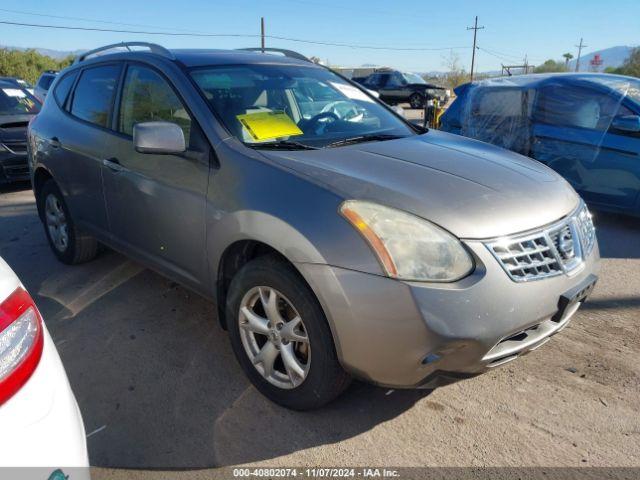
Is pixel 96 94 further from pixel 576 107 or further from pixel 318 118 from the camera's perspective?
Answer: pixel 576 107

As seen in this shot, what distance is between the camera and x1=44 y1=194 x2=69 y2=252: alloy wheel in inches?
168

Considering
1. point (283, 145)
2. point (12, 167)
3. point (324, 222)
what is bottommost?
point (12, 167)

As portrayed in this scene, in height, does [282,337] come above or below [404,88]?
below

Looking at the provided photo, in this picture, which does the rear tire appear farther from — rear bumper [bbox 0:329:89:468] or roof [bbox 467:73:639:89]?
roof [bbox 467:73:639:89]

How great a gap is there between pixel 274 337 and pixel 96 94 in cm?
245

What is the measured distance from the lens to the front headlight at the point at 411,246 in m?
1.94

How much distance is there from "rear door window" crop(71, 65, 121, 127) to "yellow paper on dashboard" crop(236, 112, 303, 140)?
1.26m

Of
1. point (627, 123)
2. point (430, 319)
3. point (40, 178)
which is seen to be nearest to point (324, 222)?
point (430, 319)

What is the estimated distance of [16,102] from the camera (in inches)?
316

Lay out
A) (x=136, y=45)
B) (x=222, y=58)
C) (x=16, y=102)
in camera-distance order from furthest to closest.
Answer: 1. (x=16, y=102)
2. (x=136, y=45)
3. (x=222, y=58)

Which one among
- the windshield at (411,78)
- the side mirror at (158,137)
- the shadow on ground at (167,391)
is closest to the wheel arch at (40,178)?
the shadow on ground at (167,391)

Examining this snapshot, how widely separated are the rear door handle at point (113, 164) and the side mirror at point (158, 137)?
67cm

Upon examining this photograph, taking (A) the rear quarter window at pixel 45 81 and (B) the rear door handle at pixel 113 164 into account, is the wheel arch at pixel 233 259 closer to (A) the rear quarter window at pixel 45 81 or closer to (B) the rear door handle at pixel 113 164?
(B) the rear door handle at pixel 113 164

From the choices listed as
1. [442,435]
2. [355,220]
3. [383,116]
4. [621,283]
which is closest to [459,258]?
[355,220]
